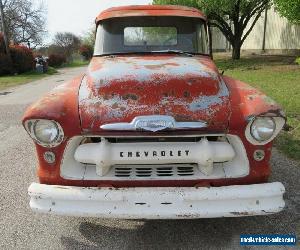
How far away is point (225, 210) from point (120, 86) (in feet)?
4.58

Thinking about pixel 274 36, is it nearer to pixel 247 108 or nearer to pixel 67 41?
pixel 247 108

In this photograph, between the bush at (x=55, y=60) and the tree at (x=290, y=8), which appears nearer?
the tree at (x=290, y=8)

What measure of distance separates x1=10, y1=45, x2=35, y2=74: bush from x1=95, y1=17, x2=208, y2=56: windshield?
24534 millimetres

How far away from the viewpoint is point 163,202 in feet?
10.1

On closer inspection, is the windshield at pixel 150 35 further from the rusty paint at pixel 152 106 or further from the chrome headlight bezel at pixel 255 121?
the chrome headlight bezel at pixel 255 121

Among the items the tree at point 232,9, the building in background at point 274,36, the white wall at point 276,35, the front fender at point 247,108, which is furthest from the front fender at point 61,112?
the white wall at point 276,35

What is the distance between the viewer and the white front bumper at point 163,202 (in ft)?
10.1

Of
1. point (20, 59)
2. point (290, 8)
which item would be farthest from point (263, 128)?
point (20, 59)

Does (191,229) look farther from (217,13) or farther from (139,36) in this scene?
(217,13)

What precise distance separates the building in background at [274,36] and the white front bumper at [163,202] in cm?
2424

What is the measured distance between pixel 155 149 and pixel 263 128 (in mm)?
913

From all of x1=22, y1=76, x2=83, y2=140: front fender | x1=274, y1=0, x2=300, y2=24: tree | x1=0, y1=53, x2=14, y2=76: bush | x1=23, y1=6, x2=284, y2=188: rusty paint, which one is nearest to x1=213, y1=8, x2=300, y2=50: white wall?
x1=274, y1=0, x2=300, y2=24: tree

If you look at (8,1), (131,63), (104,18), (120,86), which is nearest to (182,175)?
(120,86)

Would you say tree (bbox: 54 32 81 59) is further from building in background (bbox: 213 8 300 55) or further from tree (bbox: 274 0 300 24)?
tree (bbox: 274 0 300 24)
